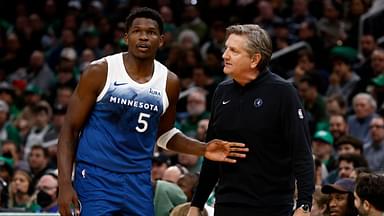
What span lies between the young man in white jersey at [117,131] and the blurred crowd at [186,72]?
2399 millimetres

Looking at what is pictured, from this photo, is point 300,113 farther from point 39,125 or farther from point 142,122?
point 39,125

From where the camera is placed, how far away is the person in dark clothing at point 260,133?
17.7 feet

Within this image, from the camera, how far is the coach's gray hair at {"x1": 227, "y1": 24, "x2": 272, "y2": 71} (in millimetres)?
5488

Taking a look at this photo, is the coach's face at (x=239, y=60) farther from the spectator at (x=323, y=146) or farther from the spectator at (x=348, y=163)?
the spectator at (x=323, y=146)

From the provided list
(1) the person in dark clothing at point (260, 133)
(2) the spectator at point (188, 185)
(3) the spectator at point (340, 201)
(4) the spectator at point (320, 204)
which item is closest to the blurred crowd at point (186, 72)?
(2) the spectator at point (188, 185)

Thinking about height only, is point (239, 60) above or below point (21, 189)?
above

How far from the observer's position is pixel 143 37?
5715 millimetres

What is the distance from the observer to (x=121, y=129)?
18.8ft

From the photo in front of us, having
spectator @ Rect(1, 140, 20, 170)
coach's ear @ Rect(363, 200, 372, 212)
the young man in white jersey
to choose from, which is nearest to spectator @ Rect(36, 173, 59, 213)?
spectator @ Rect(1, 140, 20, 170)

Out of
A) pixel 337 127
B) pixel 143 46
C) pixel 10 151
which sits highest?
pixel 143 46

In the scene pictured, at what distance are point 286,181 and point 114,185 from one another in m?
0.99

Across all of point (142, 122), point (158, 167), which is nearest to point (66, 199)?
point (142, 122)

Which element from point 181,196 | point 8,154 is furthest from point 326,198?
point 8,154

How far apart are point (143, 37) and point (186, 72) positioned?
8663mm
